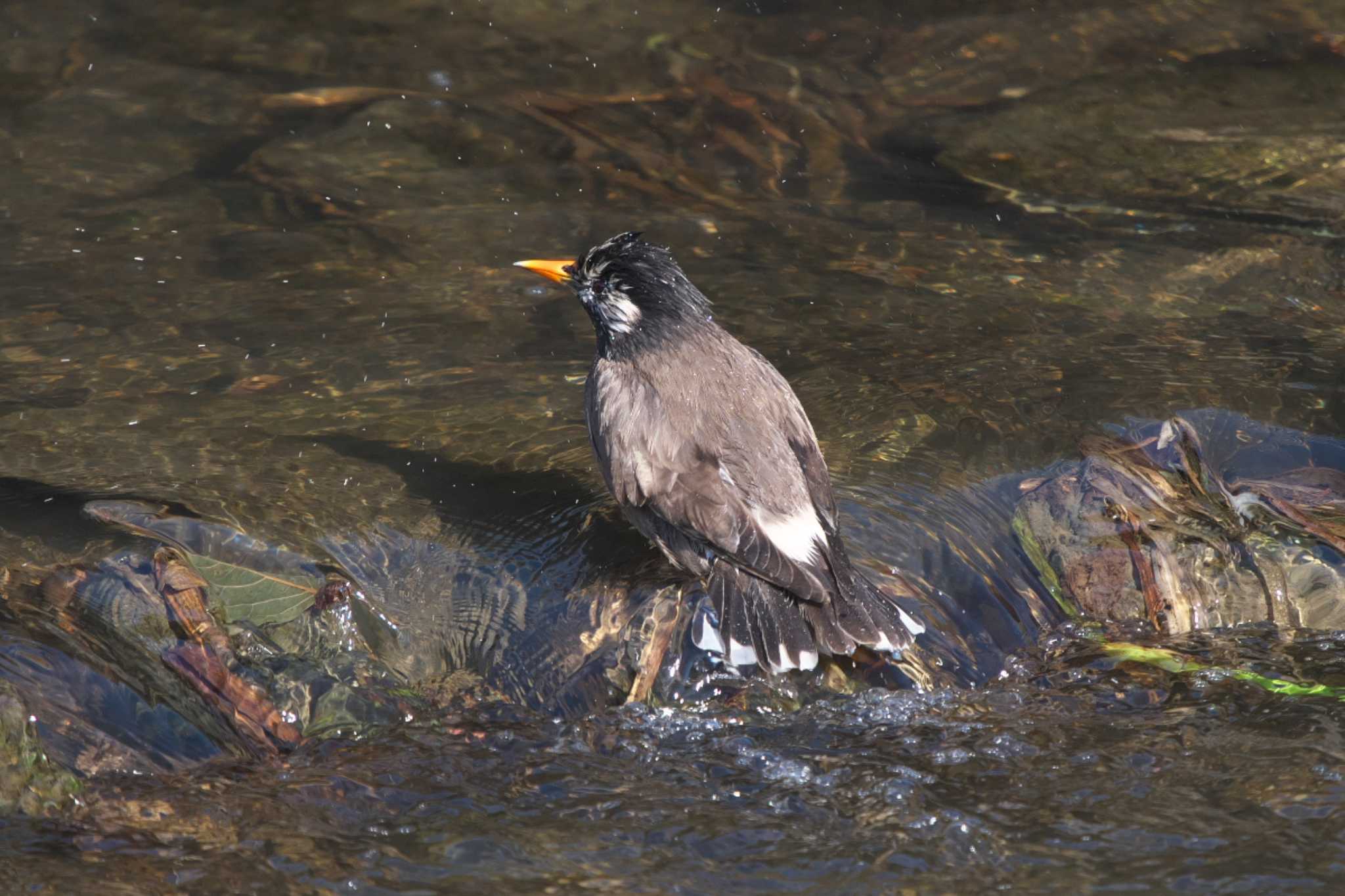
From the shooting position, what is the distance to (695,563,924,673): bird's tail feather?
5371mm

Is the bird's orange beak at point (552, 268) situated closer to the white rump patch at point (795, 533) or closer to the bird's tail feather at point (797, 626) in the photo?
the white rump patch at point (795, 533)

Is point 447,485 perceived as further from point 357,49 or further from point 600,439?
point 357,49

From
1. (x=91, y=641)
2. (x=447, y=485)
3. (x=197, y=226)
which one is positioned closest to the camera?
(x=91, y=641)

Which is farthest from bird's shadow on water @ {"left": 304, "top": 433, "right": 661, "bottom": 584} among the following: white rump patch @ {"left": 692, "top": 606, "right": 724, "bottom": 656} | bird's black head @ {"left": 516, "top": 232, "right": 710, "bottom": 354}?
bird's black head @ {"left": 516, "top": 232, "right": 710, "bottom": 354}

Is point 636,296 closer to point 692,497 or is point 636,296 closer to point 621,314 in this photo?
point 621,314

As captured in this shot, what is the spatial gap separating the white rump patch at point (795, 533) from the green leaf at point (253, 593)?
6.18ft

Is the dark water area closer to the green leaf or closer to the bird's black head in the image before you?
the green leaf

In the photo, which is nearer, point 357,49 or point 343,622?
point 343,622

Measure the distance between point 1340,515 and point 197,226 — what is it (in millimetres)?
7139

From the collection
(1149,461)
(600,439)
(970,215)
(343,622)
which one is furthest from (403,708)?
(970,215)

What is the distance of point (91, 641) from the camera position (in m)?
5.20

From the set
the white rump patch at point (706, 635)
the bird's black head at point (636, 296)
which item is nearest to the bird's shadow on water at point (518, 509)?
the white rump patch at point (706, 635)

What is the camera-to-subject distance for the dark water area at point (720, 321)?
4414 mm

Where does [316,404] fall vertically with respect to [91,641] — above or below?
above
